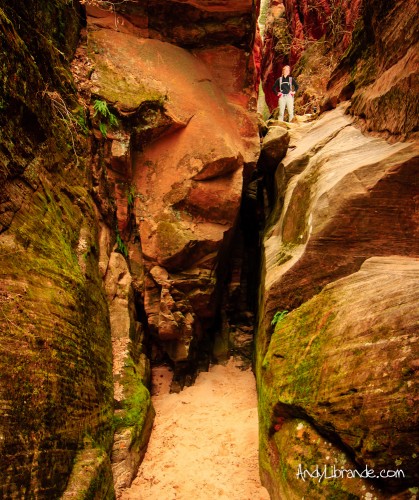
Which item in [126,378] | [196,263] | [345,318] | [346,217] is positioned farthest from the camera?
[196,263]

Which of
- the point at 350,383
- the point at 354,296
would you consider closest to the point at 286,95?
the point at 354,296

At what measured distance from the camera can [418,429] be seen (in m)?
2.47

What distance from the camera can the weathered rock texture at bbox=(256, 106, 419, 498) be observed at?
275 centimetres

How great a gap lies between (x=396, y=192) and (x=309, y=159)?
2.75 metres

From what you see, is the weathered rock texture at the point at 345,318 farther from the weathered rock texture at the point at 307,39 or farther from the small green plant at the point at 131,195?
the weathered rock texture at the point at 307,39

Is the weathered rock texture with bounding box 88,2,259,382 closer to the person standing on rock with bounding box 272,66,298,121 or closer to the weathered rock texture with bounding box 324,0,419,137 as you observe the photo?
the person standing on rock with bounding box 272,66,298,121

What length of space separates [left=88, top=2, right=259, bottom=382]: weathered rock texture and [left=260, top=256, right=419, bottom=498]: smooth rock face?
3.23 m

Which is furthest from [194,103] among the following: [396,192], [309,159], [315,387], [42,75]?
[315,387]

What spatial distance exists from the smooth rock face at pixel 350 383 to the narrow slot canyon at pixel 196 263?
0.02 m

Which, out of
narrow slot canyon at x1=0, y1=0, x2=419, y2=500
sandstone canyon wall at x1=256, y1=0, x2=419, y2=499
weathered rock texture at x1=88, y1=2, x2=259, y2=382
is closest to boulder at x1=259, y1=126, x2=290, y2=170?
narrow slot canyon at x1=0, y1=0, x2=419, y2=500

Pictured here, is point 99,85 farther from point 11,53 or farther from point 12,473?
point 12,473

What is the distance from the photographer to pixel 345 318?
3.54 meters

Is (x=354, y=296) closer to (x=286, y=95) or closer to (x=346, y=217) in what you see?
(x=346, y=217)

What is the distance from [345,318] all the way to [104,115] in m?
5.98
